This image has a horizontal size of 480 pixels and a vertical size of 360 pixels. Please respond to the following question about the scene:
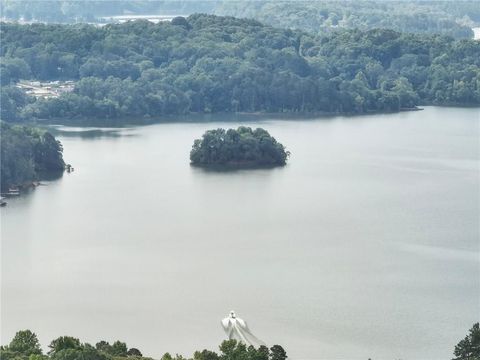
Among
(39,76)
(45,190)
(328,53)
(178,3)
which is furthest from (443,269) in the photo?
(178,3)

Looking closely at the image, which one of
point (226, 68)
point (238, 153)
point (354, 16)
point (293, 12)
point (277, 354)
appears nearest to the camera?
point (277, 354)

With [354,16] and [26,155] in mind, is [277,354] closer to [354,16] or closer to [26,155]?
[26,155]

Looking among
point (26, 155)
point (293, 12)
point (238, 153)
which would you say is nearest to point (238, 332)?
point (26, 155)

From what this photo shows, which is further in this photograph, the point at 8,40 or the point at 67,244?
the point at 8,40

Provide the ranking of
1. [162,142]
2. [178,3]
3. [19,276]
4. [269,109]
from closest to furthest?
[19,276] < [162,142] < [269,109] < [178,3]

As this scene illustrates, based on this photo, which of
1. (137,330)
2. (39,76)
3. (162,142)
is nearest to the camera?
(137,330)

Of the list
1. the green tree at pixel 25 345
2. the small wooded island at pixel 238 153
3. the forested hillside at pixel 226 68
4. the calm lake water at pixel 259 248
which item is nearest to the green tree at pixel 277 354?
the calm lake water at pixel 259 248

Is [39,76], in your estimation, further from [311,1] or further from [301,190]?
[311,1]

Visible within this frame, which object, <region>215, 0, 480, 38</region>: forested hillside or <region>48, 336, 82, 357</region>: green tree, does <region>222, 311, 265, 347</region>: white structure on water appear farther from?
<region>215, 0, 480, 38</region>: forested hillside
